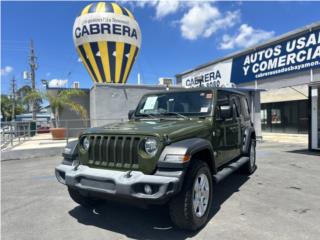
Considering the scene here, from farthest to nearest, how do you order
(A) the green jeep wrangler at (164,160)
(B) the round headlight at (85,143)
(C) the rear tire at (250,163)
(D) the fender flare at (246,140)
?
(C) the rear tire at (250,163) < (D) the fender flare at (246,140) < (B) the round headlight at (85,143) < (A) the green jeep wrangler at (164,160)

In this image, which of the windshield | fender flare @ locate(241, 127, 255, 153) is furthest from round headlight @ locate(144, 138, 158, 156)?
fender flare @ locate(241, 127, 255, 153)

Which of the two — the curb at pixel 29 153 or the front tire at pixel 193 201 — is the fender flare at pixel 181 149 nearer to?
the front tire at pixel 193 201

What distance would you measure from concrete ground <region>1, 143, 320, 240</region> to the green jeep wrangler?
0.32 metres

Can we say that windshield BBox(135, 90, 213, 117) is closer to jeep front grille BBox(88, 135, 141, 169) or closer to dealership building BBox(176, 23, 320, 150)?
jeep front grille BBox(88, 135, 141, 169)

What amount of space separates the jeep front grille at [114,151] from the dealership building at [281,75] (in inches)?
244

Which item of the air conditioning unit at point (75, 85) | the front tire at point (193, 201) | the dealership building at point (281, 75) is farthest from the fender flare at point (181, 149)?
the air conditioning unit at point (75, 85)

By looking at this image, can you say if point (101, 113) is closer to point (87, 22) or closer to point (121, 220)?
point (87, 22)

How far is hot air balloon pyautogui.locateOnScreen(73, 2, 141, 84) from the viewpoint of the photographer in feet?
71.6

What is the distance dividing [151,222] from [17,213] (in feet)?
7.35

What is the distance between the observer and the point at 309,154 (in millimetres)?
10703

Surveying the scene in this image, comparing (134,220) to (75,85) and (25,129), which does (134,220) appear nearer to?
(25,129)

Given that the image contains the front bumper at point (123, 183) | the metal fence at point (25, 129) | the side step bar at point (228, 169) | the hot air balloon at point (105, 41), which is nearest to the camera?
the front bumper at point (123, 183)

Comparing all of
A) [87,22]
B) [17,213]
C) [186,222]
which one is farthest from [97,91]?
[186,222]

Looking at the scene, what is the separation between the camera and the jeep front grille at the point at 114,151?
3.95m
